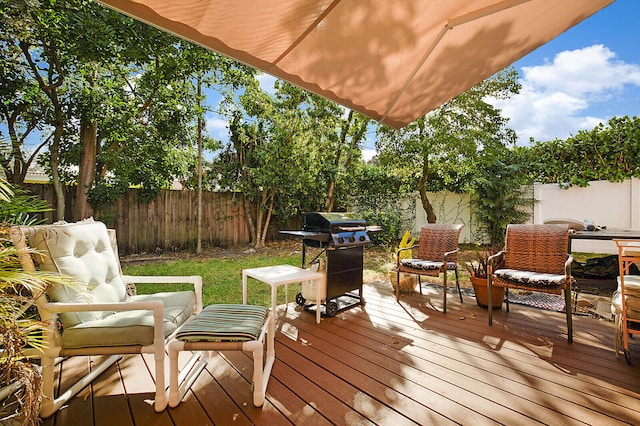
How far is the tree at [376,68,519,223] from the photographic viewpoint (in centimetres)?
671

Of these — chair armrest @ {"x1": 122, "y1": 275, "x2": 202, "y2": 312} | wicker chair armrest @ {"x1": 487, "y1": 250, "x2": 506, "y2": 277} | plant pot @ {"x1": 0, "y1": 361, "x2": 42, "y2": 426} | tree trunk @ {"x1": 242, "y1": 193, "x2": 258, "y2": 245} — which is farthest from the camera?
tree trunk @ {"x1": 242, "y1": 193, "x2": 258, "y2": 245}

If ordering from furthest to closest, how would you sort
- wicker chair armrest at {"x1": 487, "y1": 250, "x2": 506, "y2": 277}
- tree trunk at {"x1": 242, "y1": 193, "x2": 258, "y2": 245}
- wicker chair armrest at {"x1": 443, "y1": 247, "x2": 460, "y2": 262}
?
tree trunk at {"x1": 242, "y1": 193, "x2": 258, "y2": 245}, wicker chair armrest at {"x1": 443, "y1": 247, "x2": 460, "y2": 262}, wicker chair armrest at {"x1": 487, "y1": 250, "x2": 506, "y2": 277}

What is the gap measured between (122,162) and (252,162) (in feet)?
10.2

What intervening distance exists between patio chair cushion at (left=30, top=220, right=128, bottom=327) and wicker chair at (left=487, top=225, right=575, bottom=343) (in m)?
3.40

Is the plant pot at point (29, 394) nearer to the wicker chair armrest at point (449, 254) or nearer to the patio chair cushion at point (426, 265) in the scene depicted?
the patio chair cushion at point (426, 265)

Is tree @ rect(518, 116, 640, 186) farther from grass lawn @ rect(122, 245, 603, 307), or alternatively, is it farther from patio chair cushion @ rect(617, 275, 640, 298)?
patio chair cushion @ rect(617, 275, 640, 298)

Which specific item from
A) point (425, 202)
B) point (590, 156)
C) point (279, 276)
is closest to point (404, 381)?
point (279, 276)

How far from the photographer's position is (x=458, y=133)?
691 cm

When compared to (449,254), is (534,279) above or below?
below

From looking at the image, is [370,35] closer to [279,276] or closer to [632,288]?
[279,276]

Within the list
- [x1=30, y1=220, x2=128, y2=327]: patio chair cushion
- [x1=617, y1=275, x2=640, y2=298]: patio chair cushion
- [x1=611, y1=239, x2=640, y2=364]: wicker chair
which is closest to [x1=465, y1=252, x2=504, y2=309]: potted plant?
[x1=611, y1=239, x2=640, y2=364]: wicker chair

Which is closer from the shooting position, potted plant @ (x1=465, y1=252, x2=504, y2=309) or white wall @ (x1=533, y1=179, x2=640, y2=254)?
potted plant @ (x1=465, y1=252, x2=504, y2=309)

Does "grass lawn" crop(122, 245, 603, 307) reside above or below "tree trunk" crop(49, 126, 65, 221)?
below

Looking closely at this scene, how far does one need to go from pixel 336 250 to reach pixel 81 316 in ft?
7.47
